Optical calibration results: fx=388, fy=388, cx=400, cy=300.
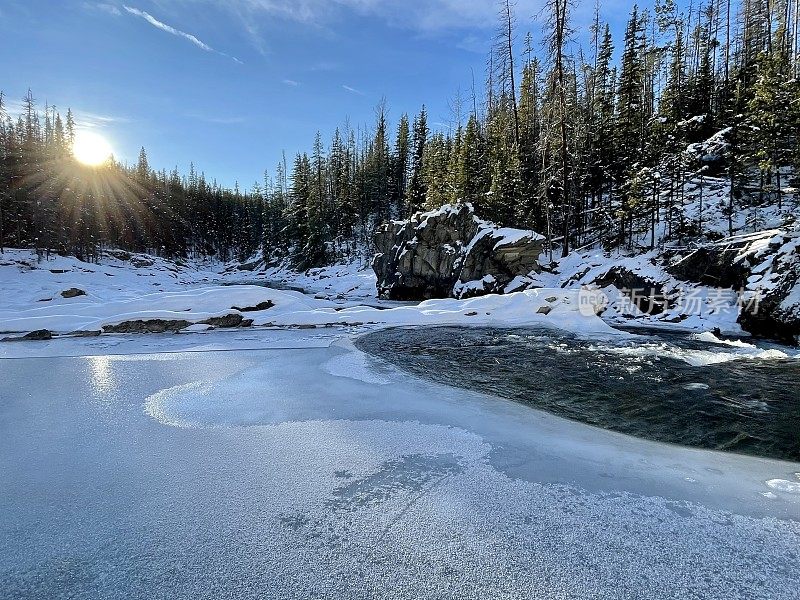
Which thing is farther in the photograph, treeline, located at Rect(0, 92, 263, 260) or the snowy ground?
treeline, located at Rect(0, 92, 263, 260)

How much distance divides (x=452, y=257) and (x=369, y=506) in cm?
2117

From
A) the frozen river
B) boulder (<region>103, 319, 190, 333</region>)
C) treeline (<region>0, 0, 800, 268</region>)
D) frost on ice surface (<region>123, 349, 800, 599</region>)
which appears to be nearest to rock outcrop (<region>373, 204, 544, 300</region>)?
treeline (<region>0, 0, 800, 268</region>)

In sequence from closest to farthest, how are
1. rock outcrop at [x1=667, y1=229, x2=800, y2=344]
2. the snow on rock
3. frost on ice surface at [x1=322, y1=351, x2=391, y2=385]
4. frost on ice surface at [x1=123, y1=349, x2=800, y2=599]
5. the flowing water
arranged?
Answer: frost on ice surface at [x1=123, y1=349, x2=800, y2=599], the flowing water, frost on ice surface at [x1=322, y1=351, x2=391, y2=385], rock outcrop at [x1=667, y1=229, x2=800, y2=344], the snow on rock

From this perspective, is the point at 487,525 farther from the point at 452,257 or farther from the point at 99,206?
the point at 99,206

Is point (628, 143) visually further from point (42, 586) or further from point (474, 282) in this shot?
point (42, 586)

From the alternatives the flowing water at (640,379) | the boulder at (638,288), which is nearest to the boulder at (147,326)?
the flowing water at (640,379)

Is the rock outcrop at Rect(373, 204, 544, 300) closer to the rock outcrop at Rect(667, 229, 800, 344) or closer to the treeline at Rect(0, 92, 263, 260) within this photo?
the rock outcrop at Rect(667, 229, 800, 344)

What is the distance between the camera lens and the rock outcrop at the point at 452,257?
19406 millimetres

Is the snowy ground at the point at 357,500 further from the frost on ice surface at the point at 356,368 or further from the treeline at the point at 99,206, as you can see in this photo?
the treeline at the point at 99,206

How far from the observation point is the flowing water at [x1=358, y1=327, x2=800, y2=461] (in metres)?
4.50

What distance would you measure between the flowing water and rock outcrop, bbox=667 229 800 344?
1.60m

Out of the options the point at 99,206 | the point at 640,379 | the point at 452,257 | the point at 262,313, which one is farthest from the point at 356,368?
the point at 99,206

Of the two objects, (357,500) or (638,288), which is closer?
(357,500)

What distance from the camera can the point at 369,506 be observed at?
262 cm
